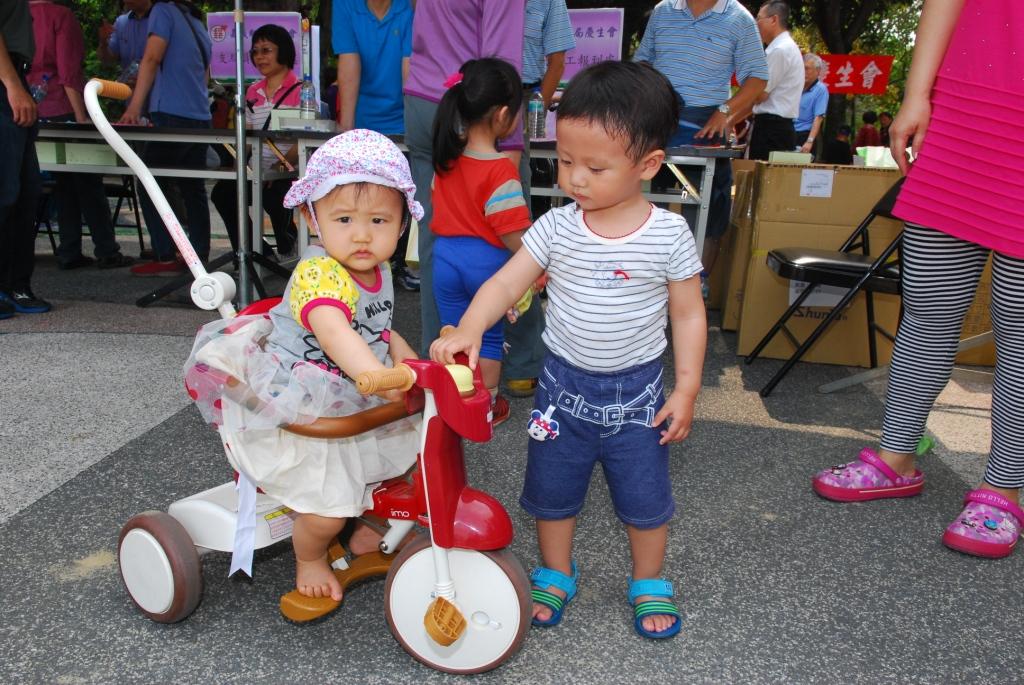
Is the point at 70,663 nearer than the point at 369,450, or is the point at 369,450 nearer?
the point at 70,663

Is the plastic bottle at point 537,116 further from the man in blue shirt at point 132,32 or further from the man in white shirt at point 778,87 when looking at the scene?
the man in blue shirt at point 132,32

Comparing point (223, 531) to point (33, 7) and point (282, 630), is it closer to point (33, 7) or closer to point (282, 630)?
point (282, 630)

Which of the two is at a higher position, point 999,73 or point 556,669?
point 999,73

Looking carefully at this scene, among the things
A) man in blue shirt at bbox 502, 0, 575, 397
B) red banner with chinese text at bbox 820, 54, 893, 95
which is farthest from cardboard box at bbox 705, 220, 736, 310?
red banner with chinese text at bbox 820, 54, 893, 95

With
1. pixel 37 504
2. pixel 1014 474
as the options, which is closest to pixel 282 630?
pixel 37 504

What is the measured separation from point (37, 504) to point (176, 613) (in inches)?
33.1

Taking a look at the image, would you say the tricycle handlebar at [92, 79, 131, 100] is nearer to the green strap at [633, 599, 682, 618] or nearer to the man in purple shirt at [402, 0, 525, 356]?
the man in purple shirt at [402, 0, 525, 356]

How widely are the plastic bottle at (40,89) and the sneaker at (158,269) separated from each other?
117 cm

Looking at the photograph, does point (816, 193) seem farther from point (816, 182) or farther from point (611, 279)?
point (611, 279)

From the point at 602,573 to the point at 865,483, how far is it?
1008 mm

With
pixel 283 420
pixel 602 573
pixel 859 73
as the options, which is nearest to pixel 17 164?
pixel 283 420

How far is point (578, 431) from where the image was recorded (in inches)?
72.7

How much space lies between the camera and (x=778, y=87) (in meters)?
6.00

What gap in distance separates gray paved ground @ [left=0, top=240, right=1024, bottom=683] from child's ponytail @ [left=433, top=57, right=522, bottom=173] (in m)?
1.07
